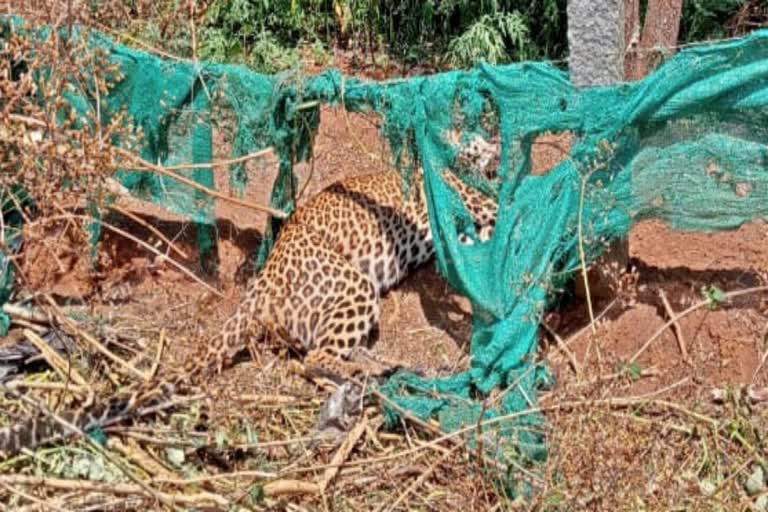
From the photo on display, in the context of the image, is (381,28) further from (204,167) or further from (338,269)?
(204,167)

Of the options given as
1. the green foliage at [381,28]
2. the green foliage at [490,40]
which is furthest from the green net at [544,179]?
the green foliage at [381,28]

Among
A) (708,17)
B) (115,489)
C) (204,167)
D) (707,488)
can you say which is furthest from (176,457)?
(708,17)

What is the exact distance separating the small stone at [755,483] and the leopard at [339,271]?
174 cm

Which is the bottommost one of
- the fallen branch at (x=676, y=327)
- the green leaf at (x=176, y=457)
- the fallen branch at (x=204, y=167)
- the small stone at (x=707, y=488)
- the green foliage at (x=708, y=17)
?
the green leaf at (x=176, y=457)

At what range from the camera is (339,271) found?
7.16 meters

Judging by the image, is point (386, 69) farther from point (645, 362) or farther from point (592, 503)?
point (592, 503)

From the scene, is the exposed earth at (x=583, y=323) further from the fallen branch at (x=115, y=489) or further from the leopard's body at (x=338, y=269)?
the fallen branch at (x=115, y=489)

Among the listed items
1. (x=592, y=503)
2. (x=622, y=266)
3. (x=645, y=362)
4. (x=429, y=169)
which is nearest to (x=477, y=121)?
(x=429, y=169)

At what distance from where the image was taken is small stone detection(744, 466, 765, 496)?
192 inches

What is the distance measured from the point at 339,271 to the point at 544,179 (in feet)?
5.79

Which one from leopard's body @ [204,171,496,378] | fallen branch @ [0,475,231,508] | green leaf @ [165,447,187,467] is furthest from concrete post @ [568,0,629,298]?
fallen branch @ [0,475,231,508]

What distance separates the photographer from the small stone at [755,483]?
16.0 feet

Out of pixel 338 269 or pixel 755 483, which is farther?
pixel 338 269

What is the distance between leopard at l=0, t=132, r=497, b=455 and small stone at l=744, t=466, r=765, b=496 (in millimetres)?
1745
